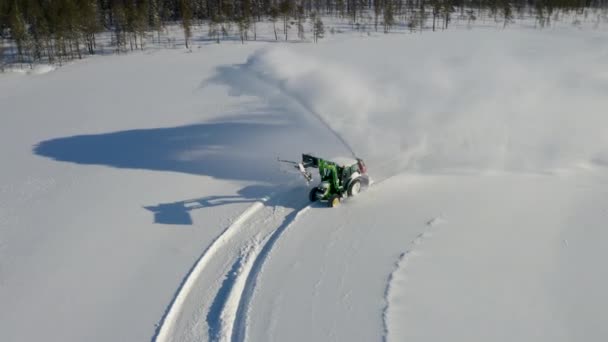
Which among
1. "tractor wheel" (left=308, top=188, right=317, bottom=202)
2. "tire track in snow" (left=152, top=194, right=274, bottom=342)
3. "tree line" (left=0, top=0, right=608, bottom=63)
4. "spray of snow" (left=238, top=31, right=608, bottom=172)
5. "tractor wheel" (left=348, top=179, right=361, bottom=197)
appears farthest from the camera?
"tree line" (left=0, top=0, right=608, bottom=63)

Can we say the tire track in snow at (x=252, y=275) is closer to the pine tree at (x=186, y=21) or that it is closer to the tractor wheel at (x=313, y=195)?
the tractor wheel at (x=313, y=195)

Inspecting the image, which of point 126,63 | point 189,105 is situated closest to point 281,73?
point 189,105

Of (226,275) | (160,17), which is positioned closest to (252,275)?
(226,275)

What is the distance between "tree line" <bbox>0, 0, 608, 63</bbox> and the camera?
41875 mm

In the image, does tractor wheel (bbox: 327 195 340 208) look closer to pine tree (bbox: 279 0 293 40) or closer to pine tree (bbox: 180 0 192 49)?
pine tree (bbox: 180 0 192 49)

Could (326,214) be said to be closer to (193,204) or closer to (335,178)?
(335,178)

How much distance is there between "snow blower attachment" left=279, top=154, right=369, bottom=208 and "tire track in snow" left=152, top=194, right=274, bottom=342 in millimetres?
1460

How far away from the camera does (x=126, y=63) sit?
1478 inches

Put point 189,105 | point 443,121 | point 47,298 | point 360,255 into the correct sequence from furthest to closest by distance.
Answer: point 189,105 < point 443,121 < point 360,255 < point 47,298

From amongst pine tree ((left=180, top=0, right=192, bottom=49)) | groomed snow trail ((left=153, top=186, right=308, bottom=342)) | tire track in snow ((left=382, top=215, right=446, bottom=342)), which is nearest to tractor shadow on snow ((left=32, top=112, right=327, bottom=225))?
groomed snow trail ((left=153, top=186, right=308, bottom=342))

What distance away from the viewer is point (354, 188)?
45.5 feet

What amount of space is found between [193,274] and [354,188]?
16.9 ft

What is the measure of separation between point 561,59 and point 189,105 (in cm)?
1634

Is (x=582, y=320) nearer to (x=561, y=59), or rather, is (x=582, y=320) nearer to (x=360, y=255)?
(x=360, y=255)
